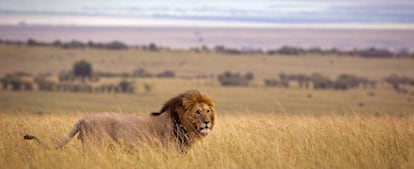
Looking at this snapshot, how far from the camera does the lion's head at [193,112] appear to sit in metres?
9.50

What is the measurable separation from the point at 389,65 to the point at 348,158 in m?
55.8

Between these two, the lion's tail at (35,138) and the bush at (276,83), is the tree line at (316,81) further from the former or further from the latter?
the lion's tail at (35,138)

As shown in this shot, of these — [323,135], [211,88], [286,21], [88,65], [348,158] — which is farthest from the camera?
[286,21]

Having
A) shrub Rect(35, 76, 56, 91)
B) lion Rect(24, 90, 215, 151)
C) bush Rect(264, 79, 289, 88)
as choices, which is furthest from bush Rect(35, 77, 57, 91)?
lion Rect(24, 90, 215, 151)

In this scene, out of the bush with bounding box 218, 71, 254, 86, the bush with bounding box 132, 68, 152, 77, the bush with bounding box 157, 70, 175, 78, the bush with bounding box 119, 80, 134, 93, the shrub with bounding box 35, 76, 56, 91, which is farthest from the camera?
the bush with bounding box 132, 68, 152, 77

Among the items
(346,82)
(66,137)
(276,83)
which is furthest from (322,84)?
(66,137)

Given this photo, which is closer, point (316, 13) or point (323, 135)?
point (323, 135)

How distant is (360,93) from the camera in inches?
1747

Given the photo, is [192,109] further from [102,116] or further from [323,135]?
[323,135]

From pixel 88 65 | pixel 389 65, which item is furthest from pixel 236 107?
pixel 389 65

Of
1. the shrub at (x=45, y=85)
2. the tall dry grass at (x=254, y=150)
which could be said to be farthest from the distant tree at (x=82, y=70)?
the tall dry grass at (x=254, y=150)

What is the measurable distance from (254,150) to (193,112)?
0.78 meters

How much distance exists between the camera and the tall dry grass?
877 centimetres

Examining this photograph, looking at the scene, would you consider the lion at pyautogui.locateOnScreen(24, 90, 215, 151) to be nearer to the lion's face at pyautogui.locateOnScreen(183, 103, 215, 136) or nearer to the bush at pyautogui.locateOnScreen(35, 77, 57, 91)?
the lion's face at pyautogui.locateOnScreen(183, 103, 215, 136)
